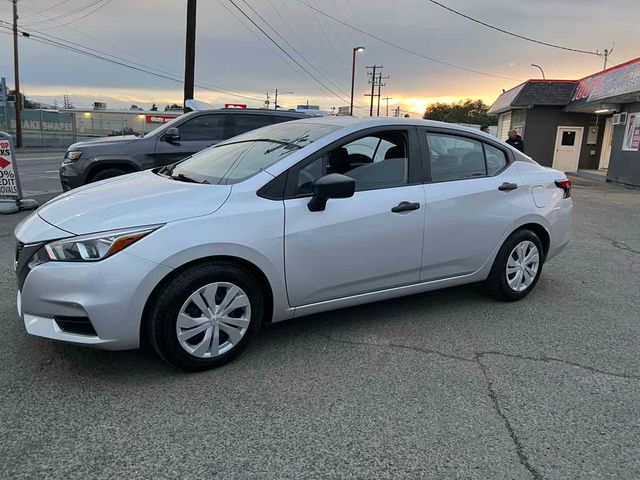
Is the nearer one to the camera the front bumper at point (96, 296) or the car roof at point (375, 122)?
the front bumper at point (96, 296)

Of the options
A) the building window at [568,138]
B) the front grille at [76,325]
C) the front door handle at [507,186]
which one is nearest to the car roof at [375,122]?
the front door handle at [507,186]

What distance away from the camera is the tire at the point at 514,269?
454 centimetres

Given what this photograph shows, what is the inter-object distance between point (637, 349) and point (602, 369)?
56 centimetres

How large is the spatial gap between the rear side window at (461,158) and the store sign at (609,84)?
1399 cm

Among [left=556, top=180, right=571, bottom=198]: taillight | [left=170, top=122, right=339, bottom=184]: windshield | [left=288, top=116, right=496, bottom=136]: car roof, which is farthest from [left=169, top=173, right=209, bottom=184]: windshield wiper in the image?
[left=556, top=180, right=571, bottom=198]: taillight

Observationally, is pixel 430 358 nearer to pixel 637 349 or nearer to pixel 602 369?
pixel 602 369

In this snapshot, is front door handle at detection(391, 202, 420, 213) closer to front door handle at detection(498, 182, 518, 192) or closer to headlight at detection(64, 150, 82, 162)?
front door handle at detection(498, 182, 518, 192)

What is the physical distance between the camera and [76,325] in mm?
2955

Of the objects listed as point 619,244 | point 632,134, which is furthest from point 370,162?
point 632,134

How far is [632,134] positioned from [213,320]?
18146mm

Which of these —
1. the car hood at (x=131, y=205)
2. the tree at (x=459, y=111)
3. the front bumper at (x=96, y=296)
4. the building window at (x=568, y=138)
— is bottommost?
the front bumper at (x=96, y=296)

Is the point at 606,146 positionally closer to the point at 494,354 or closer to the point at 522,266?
the point at 522,266

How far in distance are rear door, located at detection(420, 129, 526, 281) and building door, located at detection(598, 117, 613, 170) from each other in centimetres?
2097

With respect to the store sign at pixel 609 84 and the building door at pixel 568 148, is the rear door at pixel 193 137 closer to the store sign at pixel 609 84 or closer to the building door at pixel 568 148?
the store sign at pixel 609 84
